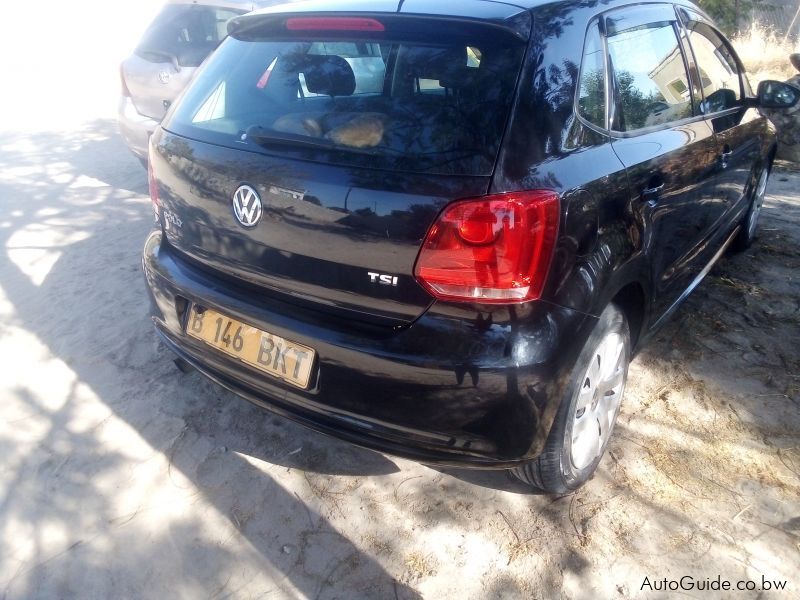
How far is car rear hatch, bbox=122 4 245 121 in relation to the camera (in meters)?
5.48

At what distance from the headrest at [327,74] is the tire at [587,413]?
121 centimetres

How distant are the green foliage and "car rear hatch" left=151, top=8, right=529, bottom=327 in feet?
37.3

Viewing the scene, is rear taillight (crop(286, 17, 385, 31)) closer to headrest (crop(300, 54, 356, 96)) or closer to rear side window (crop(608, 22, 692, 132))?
headrest (crop(300, 54, 356, 96))

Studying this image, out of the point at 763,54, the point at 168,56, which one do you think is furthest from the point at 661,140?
the point at 763,54

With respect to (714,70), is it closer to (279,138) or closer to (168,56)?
(279,138)

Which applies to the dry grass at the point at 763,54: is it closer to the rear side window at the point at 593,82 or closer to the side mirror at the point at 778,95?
the side mirror at the point at 778,95

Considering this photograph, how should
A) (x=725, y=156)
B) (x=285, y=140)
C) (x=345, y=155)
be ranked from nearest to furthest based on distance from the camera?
(x=345, y=155)
(x=285, y=140)
(x=725, y=156)

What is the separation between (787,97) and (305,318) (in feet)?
9.98

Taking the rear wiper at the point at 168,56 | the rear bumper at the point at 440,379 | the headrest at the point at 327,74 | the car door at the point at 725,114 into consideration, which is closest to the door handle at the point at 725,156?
the car door at the point at 725,114

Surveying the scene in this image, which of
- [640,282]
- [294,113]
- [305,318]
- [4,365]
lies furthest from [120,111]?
[640,282]

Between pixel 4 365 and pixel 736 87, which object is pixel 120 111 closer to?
pixel 4 365

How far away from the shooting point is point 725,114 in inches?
128

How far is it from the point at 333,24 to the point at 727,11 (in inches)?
475

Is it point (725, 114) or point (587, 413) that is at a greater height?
point (725, 114)
